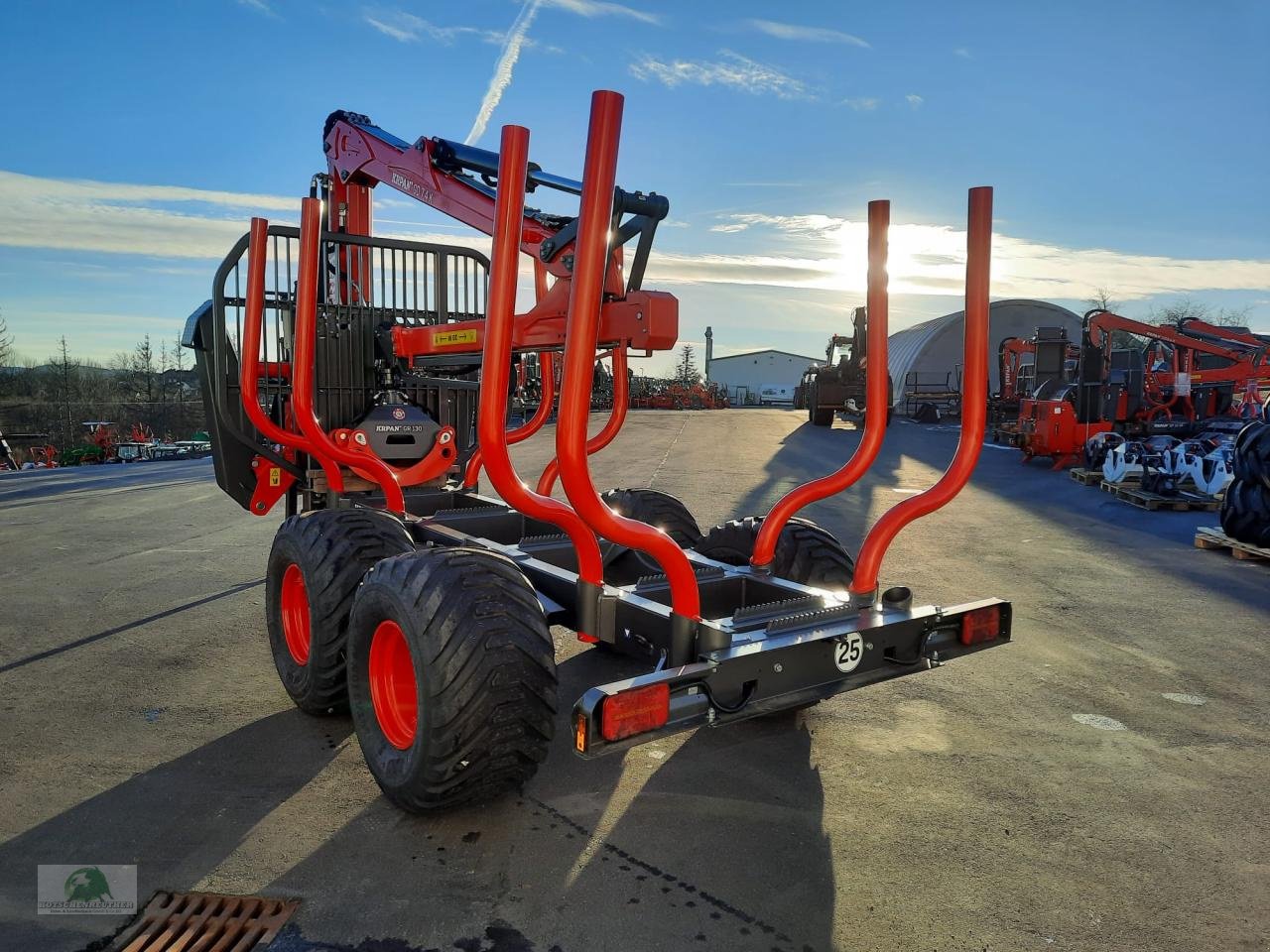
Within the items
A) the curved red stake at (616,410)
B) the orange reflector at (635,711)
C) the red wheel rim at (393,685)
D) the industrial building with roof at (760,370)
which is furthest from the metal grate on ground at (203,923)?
the industrial building with roof at (760,370)

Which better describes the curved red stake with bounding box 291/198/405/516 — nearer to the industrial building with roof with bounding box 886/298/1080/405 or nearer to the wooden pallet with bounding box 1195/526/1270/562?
the wooden pallet with bounding box 1195/526/1270/562

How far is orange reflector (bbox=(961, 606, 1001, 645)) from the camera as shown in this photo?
3648 millimetres

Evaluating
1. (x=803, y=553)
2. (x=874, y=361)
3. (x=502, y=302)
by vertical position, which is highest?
(x=502, y=302)

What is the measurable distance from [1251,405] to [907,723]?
18.8 m

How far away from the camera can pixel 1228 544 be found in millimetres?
8617

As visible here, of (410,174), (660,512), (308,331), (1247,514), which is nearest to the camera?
(308,331)

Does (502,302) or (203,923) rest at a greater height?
(502,302)

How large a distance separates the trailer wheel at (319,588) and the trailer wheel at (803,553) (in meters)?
1.70

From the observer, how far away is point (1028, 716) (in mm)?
4508

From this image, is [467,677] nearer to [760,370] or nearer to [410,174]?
[410,174]

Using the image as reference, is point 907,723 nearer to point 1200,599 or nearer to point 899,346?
point 1200,599

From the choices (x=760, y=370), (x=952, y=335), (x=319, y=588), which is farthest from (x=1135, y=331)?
(x=760, y=370)

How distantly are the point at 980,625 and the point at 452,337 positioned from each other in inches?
122

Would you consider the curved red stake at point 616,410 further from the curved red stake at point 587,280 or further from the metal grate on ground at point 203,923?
the metal grate on ground at point 203,923
